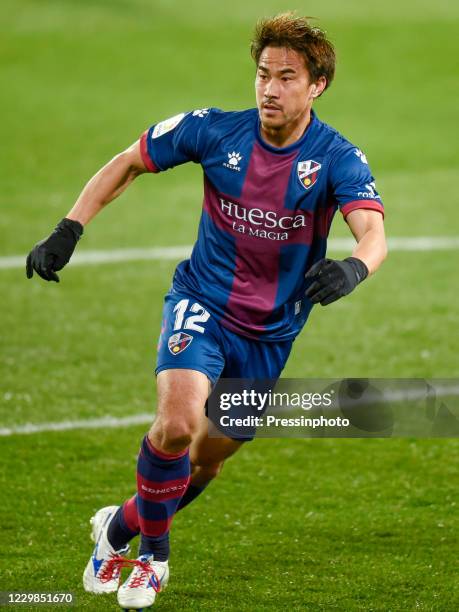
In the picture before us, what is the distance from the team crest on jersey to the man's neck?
15 cm

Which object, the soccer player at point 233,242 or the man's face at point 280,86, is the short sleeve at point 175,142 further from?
the man's face at point 280,86

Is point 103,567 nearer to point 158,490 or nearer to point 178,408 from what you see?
point 158,490

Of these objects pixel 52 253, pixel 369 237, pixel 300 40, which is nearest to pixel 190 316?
pixel 52 253

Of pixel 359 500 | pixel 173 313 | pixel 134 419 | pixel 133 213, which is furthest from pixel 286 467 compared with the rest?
pixel 133 213

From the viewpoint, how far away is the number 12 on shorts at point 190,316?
622 centimetres

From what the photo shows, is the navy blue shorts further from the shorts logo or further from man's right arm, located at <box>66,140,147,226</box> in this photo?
man's right arm, located at <box>66,140,147,226</box>

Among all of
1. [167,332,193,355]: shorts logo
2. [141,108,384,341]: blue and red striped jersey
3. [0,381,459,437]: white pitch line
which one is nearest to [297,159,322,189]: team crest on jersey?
[141,108,384,341]: blue and red striped jersey

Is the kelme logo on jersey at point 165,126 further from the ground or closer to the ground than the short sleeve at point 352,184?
further from the ground

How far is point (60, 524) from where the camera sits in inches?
Answer: 279

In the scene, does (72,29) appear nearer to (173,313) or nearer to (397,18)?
(397,18)

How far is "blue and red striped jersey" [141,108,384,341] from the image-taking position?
20.5 feet

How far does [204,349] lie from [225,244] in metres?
0.54

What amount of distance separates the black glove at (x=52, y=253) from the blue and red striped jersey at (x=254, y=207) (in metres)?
0.55

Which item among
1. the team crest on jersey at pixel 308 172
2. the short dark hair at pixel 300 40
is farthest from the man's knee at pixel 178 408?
the short dark hair at pixel 300 40
